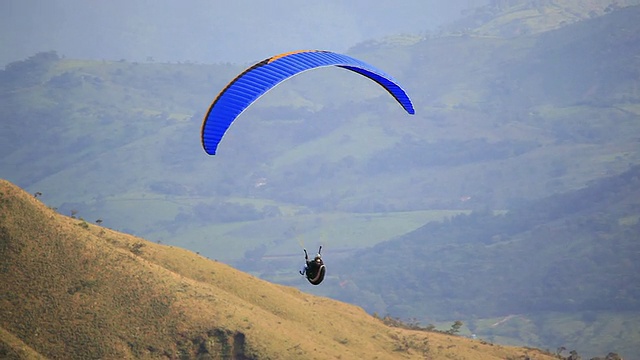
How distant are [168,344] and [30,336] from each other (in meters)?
6.54

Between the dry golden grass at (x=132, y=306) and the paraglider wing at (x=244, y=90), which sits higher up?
the paraglider wing at (x=244, y=90)

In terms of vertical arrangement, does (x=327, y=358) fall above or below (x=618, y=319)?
below

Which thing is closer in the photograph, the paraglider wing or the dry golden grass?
the paraglider wing

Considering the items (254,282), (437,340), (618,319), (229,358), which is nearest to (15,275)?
(229,358)

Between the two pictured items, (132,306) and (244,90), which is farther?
(132,306)

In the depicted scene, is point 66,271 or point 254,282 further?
point 254,282

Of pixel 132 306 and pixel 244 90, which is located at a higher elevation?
pixel 244 90

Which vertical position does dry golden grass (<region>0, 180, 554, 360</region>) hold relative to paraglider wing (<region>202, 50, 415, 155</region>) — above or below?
below

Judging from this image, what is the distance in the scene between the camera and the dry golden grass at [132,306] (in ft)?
129

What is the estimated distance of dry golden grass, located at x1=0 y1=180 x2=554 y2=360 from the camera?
3947cm

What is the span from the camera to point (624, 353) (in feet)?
477

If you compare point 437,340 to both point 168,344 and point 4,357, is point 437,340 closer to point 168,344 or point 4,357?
point 168,344

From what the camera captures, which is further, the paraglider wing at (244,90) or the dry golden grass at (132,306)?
the dry golden grass at (132,306)

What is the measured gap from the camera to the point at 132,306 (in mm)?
42312
